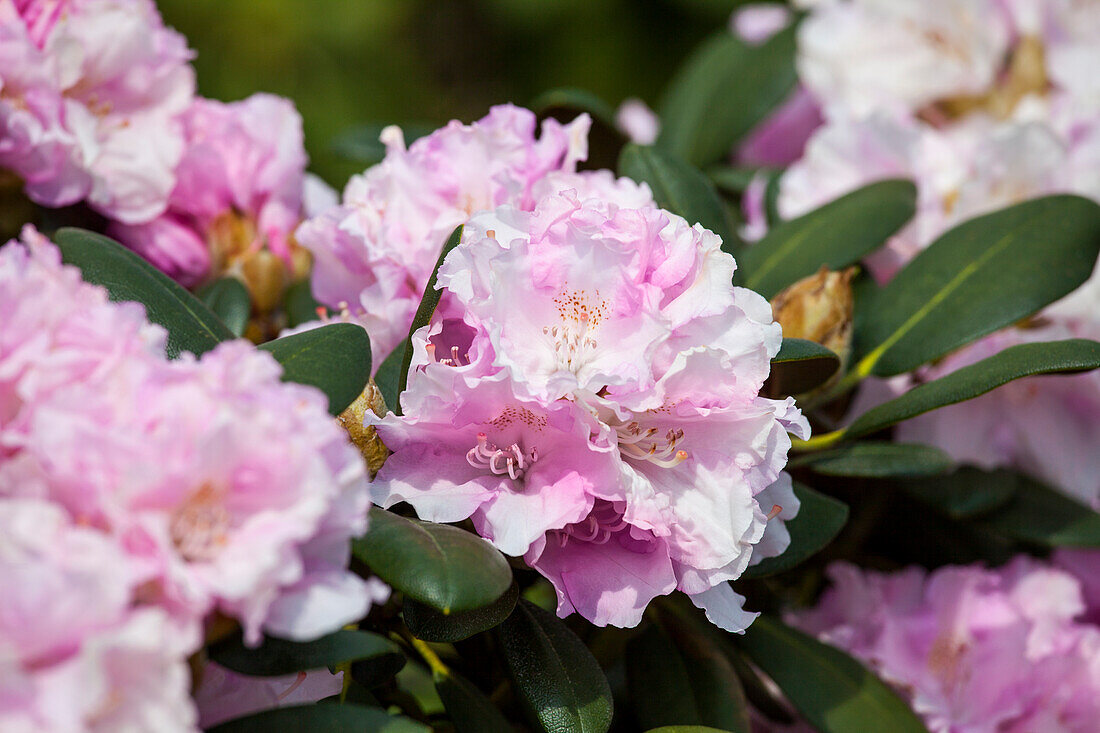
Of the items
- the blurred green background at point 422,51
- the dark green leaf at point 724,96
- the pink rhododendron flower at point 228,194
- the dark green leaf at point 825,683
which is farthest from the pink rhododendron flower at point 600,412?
the blurred green background at point 422,51

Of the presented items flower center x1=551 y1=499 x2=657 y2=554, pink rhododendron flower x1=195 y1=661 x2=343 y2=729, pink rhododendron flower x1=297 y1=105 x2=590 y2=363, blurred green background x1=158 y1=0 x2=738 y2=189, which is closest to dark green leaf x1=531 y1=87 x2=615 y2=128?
pink rhododendron flower x1=297 y1=105 x2=590 y2=363

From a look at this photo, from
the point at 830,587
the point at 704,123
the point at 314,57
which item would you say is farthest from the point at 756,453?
the point at 314,57

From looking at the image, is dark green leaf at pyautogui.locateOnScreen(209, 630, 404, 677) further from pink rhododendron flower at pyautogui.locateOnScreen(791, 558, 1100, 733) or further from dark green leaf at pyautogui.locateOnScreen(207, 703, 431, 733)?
pink rhododendron flower at pyautogui.locateOnScreen(791, 558, 1100, 733)

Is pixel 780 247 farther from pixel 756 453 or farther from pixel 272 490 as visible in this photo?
pixel 272 490

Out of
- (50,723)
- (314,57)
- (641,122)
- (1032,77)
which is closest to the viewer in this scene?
(50,723)

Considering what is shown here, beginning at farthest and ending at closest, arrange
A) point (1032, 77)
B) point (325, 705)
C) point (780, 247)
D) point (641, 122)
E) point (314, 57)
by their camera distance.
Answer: point (314, 57) < point (641, 122) < point (1032, 77) < point (780, 247) < point (325, 705)
